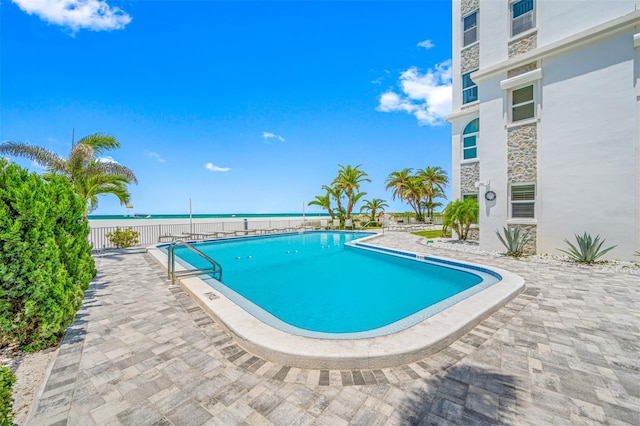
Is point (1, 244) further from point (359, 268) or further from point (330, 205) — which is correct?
point (330, 205)

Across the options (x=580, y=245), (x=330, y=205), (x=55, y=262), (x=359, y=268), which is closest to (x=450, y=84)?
Result: (x=580, y=245)

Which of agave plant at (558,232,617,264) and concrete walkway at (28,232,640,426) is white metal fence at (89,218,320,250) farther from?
agave plant at (558,232,617,264)

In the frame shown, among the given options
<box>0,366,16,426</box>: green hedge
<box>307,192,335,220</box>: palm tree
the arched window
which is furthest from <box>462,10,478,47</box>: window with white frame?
<box>0,366,16,426</box>: green hedge

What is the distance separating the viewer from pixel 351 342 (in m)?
3.04

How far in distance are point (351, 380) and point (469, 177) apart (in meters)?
12.8

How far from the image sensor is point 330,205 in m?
24.4

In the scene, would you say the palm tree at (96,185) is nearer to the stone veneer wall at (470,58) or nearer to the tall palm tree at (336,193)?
the tall palm tree at (336,193)

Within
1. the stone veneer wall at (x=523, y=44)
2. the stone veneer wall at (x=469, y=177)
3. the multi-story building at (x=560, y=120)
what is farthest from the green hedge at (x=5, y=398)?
the stone veneer wall at (x=469, y=177)

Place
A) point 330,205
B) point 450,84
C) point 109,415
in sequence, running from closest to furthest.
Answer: point 109,415
point 450,84
point 330,205

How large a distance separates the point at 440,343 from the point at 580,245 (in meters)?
7.98

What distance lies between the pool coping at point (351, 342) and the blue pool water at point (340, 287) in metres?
0.34

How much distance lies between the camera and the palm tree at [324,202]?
79.9ft

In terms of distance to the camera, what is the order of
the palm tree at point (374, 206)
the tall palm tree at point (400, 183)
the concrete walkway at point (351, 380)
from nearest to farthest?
1. the concrete walkway at point (351, 380)
2. the palm tree at point (374, 206)
3. the tall palm tree at point (400, 183)

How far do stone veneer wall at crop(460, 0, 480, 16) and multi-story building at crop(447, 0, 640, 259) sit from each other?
6.60 feet
